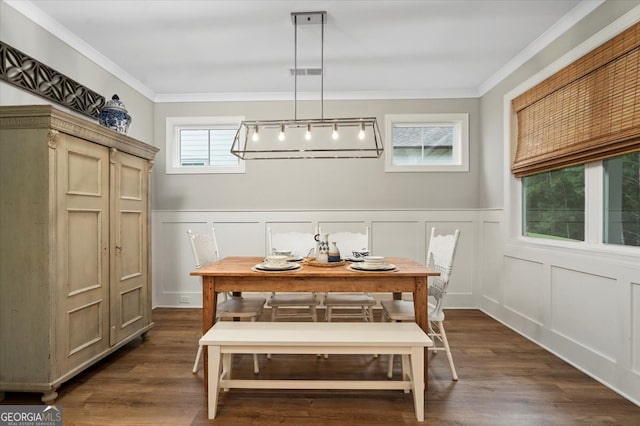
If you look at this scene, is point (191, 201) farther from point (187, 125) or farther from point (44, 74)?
point (44, 74)

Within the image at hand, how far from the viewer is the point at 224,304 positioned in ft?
9.21

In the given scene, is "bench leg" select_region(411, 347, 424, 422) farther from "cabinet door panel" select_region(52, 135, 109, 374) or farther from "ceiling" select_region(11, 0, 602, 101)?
"ceiling" select_region(11, 0, 602, 101)

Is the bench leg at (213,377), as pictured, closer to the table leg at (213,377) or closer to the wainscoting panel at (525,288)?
the table leg at (213,377)

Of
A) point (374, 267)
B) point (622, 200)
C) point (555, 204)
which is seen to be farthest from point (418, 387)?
point (555, 204)

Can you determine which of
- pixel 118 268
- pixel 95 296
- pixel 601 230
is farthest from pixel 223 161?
pixel 601 230

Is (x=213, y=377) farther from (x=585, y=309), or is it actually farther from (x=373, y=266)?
(x=585, y=309)

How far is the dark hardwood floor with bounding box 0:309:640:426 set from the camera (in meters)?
2.05

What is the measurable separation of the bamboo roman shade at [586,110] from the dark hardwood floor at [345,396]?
1617mm

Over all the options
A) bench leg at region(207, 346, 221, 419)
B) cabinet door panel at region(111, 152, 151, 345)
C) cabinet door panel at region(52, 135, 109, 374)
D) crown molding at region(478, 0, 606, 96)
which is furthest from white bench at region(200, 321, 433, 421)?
crown molding at region(478, 0, 606, 96)

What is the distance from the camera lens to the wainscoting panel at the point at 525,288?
3129mm

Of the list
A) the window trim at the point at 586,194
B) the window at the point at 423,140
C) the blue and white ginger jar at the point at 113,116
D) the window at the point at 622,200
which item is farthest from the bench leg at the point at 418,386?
the blue and white ginger jar at the point at 113,116

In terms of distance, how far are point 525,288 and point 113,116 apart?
403cm

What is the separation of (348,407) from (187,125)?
149 inches

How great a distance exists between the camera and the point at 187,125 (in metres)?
4.50
